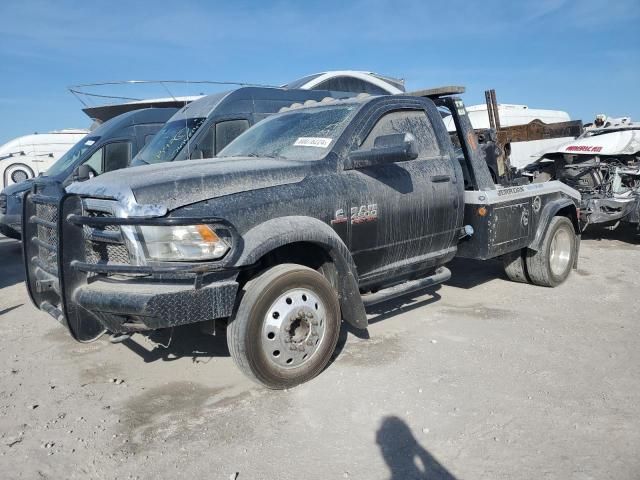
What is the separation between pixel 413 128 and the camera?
4.83 meters

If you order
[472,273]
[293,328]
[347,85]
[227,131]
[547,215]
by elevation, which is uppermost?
[347,85]

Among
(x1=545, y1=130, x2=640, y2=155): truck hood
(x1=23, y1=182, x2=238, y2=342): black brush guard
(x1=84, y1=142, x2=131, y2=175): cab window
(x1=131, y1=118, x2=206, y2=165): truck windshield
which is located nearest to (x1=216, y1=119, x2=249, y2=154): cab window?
(x1=131, y1=118, x2=206, y2=165): truck windshield

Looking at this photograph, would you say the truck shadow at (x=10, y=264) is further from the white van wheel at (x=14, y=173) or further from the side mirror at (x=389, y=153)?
the side mirror at (x=389, y=153)

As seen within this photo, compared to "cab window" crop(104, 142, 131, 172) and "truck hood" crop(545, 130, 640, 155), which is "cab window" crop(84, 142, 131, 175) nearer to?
"cab window" crop(104, 142, 131, 172)

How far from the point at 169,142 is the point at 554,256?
5741mm

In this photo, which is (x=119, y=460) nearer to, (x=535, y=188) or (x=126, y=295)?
(x=126, y=295)

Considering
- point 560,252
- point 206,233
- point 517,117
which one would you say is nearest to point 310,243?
point 206,233

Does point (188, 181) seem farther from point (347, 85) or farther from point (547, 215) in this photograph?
point (347, 85)

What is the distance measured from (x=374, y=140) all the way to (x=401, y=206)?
1.93 feet

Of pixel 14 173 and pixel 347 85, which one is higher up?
pixel 347 85

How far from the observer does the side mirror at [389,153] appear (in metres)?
4.06

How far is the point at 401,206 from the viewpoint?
443cm

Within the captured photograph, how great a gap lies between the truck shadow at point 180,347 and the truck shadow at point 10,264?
3.82 meters

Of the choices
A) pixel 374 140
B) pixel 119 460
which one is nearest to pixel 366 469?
pixel 119 460
